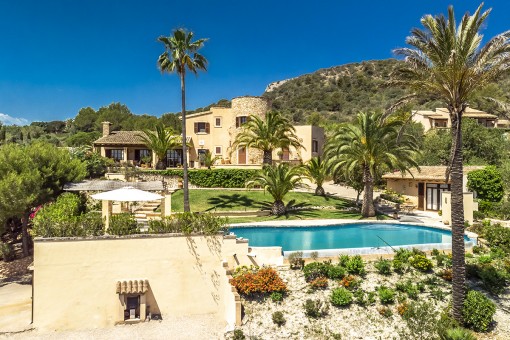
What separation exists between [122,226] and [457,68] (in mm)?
13329

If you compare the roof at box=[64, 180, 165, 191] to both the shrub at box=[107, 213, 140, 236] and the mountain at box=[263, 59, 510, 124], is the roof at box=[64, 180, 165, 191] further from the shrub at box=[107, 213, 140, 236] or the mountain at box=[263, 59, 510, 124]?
→ the mountain at box=[263, 59, 510, 124]

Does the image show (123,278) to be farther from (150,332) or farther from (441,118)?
(441,118)

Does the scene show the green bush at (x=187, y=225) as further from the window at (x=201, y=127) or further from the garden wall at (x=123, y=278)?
the window at (x=201, y=127)

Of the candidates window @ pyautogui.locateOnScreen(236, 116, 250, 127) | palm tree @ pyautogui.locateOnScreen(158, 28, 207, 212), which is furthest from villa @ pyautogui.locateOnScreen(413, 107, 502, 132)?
palm tree @ pyautogui.locateOnScreen(158, 28, 207, 212)

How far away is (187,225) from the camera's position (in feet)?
47.9

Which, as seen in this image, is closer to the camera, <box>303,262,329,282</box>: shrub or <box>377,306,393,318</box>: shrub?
<box>377,306,393,318</box>: shrub

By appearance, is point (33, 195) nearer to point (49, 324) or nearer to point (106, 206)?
point (106, 206)

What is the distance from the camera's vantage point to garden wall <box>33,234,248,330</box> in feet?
42.5

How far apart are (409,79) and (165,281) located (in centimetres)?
1212

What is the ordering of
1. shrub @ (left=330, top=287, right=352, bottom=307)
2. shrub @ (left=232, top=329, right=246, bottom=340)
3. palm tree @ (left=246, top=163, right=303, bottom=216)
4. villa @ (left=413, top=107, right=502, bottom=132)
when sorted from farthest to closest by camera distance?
1. villa @ (left=413, top=107, right=502, bottom=132)
2. palm tree @ (left=246, top=163, right=303, bottom=216)
3. shrub @ (left=330, top=287, right=352, bottom=307)
4. shrub @ (left=232, top=329, right=246, bottom=340)

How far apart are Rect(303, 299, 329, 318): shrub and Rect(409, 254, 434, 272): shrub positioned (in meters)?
4.88

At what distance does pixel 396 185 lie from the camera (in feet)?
112

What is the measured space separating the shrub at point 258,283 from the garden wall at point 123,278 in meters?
0.52

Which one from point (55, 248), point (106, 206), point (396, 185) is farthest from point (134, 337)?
point (396, 185)
